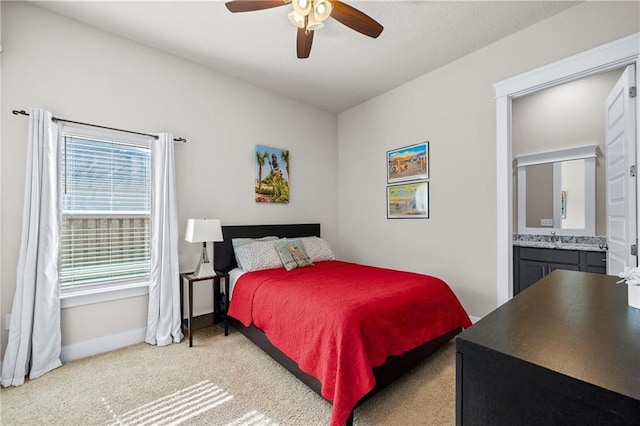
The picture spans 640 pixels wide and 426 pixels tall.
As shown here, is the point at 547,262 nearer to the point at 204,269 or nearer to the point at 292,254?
the point at 292,254

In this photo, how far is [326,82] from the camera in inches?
140

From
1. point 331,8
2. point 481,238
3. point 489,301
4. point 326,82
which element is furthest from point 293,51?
point 489,301

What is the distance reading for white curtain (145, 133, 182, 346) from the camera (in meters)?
2.71

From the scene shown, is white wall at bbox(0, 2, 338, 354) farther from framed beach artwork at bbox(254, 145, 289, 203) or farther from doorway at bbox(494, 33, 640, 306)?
doorway at bbox(494, 33, 640, 306)

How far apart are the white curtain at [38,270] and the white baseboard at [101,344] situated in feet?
0.41

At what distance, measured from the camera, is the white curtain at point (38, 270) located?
2.07m

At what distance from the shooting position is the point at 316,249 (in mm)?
3592

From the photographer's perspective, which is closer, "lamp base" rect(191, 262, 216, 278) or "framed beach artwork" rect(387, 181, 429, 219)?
"lamp base" rect(191, 262, 216, 278)

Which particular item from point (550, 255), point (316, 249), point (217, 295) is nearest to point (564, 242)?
point (550, 255)

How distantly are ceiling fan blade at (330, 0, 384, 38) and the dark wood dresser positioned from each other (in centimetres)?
196

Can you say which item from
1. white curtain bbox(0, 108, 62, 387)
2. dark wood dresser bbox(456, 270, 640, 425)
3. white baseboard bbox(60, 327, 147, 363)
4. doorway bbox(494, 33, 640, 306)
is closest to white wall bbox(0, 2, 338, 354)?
white baseboard bbox(60, 327, 147, 363)

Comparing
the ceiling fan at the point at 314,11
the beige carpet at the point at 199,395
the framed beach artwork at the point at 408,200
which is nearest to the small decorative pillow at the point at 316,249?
the framed beach artwork at the point at 408,200

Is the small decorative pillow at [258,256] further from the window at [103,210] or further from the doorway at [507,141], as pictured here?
the doorway at [507,141]

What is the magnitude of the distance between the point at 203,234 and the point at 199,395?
53.4 inches
